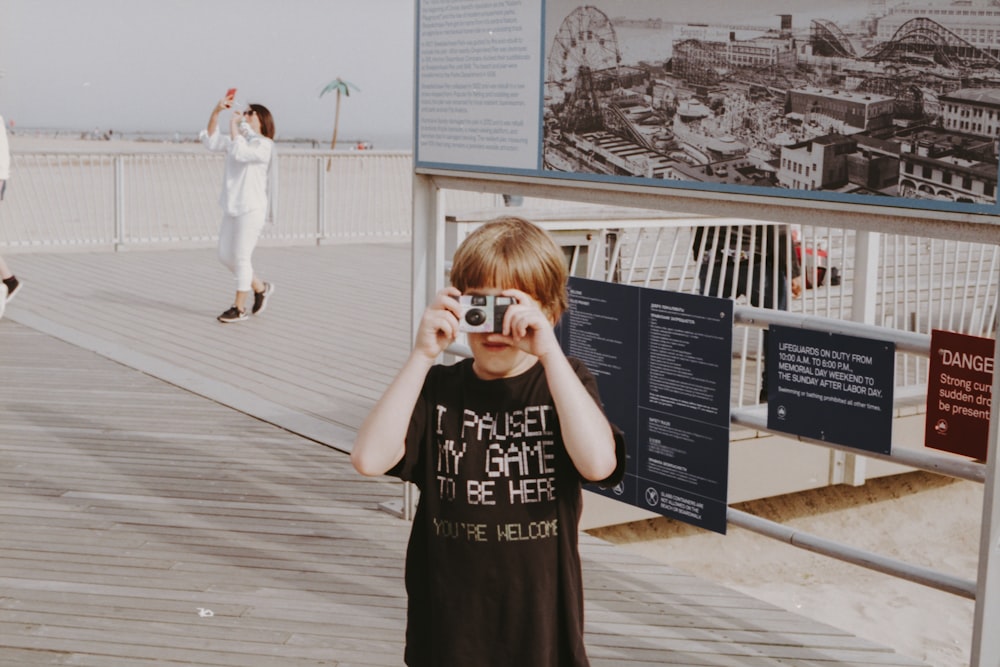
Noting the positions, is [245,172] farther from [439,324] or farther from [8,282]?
[439,324]

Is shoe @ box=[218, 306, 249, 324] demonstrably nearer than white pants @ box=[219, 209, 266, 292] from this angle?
No

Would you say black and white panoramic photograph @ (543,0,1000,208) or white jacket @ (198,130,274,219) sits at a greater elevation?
black and white panoramic photograph @ (543,0,1000,208)

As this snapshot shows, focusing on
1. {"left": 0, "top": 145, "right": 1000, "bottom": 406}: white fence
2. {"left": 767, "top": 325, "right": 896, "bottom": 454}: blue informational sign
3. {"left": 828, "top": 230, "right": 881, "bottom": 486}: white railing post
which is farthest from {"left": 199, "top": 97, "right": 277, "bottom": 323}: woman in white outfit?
{"left": 767, "top": 325, "right": 896, "bottom": 454}: blue informational sign

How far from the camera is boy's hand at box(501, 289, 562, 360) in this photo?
2295 mm

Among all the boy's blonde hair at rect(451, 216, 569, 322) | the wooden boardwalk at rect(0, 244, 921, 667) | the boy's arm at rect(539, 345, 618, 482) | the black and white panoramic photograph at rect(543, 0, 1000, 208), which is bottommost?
the wooden boardwalk at rect(0, 244, 921, 667)

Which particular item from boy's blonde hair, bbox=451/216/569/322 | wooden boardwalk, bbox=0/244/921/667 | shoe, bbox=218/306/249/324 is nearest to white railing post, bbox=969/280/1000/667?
wooden boardwalk, bbox=0/244/921/667

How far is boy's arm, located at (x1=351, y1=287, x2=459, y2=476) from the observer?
7.75ft

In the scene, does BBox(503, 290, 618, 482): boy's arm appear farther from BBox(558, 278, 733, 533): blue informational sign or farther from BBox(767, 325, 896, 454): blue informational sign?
BBox(558, 278, 733, 533): blue informational sign

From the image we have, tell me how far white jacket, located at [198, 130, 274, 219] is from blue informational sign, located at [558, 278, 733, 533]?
6.54m

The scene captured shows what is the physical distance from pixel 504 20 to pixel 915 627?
4.76m

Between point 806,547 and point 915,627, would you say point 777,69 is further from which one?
point 915,627

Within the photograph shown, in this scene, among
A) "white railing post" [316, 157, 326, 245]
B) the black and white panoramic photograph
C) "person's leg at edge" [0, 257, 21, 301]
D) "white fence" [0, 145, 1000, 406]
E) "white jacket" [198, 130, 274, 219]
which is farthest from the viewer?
"white railing post" [316, 157, 326, 245]

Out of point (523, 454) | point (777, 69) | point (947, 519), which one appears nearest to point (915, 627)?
A: point (947, 519)

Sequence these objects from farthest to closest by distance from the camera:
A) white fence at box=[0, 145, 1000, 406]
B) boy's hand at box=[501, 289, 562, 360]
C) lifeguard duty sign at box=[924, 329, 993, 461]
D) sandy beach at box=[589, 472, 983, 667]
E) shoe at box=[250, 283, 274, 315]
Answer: shoe at box=[250, 283, 274, 315] → sandy beach at box=[589, 472, 983, 667] → white fence at box=[0, 145, 1000, 406] → lifeguard duty sign at box=[924, 329, 993, 461] → boy's hand at box=[501, 289, 562, 360]
